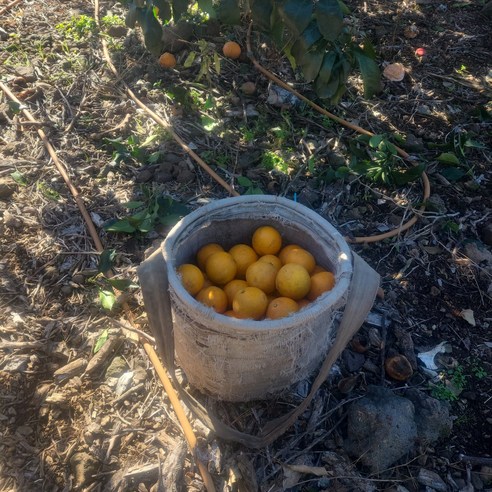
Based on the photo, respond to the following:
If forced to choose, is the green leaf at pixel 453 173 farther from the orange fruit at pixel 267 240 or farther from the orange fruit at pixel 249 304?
the orange fruit at pixel 249 304

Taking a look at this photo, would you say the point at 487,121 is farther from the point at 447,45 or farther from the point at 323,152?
the point at 323,152

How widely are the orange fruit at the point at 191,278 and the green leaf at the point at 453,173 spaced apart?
1.97 meters

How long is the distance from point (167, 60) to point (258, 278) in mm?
2251

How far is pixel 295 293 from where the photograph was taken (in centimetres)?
178

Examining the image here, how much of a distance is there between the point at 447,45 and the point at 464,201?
1.75 meters

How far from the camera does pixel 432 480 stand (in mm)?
1918

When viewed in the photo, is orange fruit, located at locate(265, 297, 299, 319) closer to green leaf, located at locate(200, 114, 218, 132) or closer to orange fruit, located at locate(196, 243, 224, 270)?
orange fruit, located at locate(196, 243, 224, 270)

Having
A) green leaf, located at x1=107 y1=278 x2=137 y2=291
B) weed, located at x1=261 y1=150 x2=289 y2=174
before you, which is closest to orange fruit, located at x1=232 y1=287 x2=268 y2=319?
green leaf, located at x1=107 y1=278 x2=137 y2=291

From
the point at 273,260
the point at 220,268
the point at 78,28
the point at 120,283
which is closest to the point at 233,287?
the point at 220,268

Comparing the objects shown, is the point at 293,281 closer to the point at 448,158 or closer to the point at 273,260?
the point at 273,260

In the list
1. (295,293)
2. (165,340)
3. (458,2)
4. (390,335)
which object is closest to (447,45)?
(458,2)

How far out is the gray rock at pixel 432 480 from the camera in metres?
1.91

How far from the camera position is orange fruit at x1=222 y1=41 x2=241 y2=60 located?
3.50 meters

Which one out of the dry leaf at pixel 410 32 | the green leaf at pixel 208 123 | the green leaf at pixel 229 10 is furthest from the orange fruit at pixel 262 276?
the dry leaf at pixel 410 32
